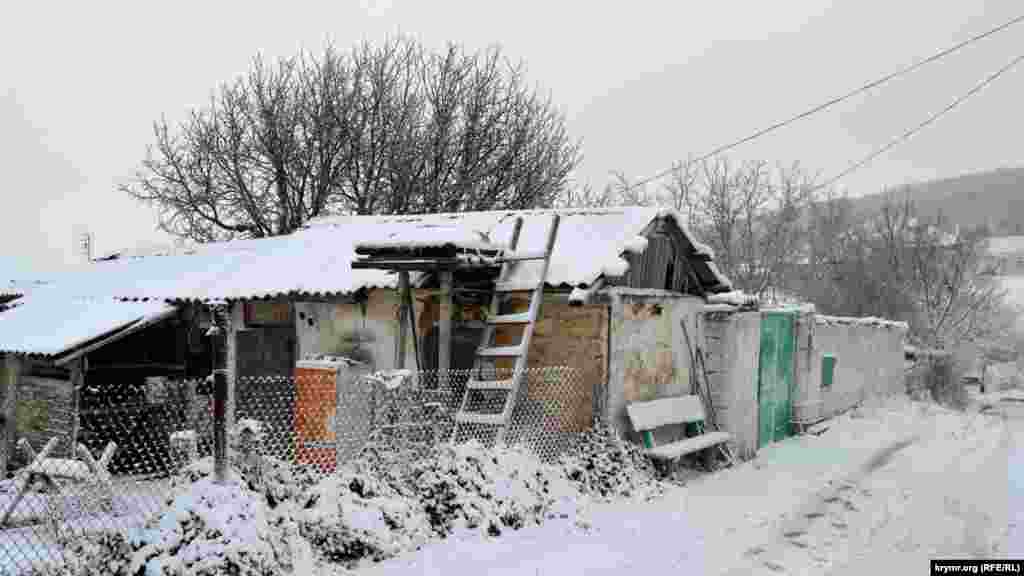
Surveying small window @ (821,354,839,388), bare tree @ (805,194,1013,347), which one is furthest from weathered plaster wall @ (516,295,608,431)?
bare tree @ (805,194,1013,347)

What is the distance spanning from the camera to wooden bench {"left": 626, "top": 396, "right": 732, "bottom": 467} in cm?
876

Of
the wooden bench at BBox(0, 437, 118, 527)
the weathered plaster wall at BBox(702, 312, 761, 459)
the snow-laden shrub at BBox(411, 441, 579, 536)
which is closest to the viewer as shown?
the wooden bench at BBox(0, 437, 118, 527)

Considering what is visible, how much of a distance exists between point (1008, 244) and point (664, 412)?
55503 mm

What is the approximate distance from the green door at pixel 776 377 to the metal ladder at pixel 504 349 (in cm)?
489

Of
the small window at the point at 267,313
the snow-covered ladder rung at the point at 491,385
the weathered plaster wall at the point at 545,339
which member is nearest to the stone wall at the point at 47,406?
the small window at the point at 267,313

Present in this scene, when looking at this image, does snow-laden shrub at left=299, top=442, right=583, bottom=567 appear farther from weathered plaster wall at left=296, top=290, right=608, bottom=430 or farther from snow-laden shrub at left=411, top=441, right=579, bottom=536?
weathered plaster wall at left=296, top=290, right=608, bottom=430

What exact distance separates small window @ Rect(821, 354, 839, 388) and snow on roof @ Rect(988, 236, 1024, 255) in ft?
142

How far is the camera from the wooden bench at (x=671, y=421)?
8.76m

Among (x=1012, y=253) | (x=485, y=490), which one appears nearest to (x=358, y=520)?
(x=485, y=490)

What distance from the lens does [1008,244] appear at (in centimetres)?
5381

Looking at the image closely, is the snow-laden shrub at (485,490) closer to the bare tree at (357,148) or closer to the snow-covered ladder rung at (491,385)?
the snow-covered ladder rung at (491,385)

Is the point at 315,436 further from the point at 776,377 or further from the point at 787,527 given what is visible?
the point at 776,377

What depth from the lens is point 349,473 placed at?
237 inches

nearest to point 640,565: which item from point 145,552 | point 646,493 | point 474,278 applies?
point 646,493
